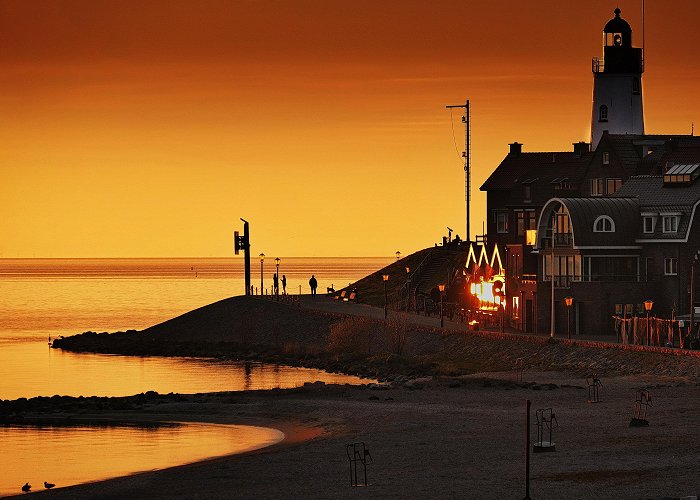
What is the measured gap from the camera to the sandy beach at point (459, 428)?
4925cm

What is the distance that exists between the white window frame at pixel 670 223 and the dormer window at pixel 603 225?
314 cm

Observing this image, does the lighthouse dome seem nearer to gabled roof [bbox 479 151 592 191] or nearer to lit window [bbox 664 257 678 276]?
gabled roof [bbox 479 151 592 191]

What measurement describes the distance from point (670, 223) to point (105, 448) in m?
43.6

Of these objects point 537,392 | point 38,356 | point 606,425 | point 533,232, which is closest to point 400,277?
point 38,356

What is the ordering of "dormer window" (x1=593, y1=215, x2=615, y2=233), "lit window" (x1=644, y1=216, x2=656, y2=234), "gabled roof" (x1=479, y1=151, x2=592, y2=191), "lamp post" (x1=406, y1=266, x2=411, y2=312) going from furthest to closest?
"lamp post" (x1=406, y1=266, x2=411, y2=312) → "gabled roof" (x1=479, y1=151, x2=592, y2=191) → "lit window" (x1=644, y1=216, x2=656, y2=234) → "dormer window" (x1=593, y1=215, x2=615, y2=233)

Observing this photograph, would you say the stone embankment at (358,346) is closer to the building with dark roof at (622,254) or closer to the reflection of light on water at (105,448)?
the building with dark roof at (622,254)

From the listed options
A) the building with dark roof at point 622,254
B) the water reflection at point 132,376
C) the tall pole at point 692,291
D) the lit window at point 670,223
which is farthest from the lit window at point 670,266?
the water reflection at point 132,376

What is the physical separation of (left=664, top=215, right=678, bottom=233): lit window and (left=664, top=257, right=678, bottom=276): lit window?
1713mm

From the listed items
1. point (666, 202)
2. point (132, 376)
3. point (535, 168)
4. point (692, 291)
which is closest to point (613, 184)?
point (535, 168)

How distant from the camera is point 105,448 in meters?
67.1

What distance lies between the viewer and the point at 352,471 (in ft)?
176

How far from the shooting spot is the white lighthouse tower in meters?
136

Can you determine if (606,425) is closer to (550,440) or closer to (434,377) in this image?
(550,440)

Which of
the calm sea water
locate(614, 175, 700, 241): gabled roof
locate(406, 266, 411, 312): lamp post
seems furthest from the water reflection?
locate(614, 175, 700, 241): gabled roof
